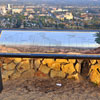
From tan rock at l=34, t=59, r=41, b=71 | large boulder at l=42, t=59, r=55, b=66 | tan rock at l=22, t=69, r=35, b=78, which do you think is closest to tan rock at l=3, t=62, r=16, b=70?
tan rock at l=22, t=69, r=35, b=78

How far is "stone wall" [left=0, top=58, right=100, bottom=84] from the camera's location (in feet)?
20.9

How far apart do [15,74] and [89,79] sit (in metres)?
2.77

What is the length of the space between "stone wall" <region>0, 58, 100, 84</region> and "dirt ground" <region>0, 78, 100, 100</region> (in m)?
0.22

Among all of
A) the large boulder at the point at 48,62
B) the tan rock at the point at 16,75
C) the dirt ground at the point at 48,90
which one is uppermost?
the large boulder at the point at 48,62

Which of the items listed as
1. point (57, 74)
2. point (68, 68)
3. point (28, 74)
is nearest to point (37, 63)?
point (28, 74)

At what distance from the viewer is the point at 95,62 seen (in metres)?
6.28

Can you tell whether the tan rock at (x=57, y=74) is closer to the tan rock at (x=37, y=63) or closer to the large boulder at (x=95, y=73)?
the tan rock at (x=37, y=63)

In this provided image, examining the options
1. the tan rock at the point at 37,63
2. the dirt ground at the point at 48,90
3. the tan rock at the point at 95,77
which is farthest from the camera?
the tan rock at the point at 37,63

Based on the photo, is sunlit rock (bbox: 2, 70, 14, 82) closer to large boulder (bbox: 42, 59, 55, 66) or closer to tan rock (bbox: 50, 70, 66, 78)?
large boulder (bbox: 42, 59, 55, 66)

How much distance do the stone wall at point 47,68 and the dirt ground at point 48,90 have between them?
22 cm

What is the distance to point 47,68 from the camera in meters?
6.46

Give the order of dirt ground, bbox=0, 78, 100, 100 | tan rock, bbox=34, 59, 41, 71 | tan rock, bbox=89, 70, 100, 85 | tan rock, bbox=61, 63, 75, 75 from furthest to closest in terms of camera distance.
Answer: tan rock, bbox=34, 59, 41, 71, tan rock, bbox=61, 63, 75, 75, tan rock, bbox=89, 70, 100, 85, dirt ground, bbox=0, 78, 100, 100

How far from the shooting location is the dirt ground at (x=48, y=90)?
5.43 meters

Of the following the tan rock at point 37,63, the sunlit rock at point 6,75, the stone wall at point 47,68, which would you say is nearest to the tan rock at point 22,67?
the stone wall at point 47,68
